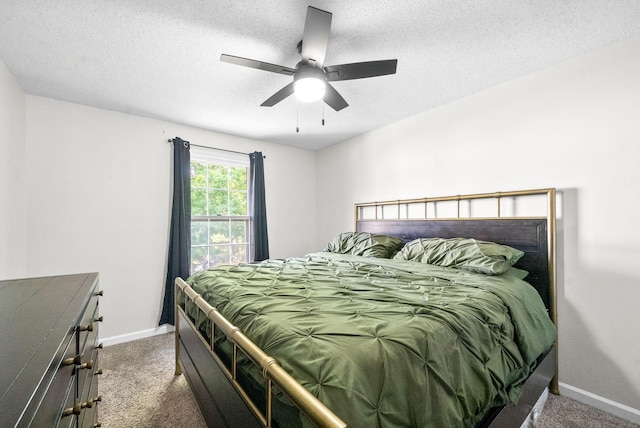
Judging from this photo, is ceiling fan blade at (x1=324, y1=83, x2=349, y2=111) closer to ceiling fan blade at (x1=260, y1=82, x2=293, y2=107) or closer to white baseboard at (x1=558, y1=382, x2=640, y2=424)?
ceiling fan blade at (x1=260, y1=82, x2=293, y2=107)

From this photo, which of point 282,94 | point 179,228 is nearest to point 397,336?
point 282,94

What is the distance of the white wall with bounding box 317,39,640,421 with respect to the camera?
190cm

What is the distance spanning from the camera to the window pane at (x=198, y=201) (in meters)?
3.61

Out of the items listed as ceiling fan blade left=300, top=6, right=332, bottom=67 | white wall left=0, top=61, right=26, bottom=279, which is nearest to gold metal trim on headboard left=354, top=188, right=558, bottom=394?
ceiling fan blade left=300, top=6, right=332, bottom=67

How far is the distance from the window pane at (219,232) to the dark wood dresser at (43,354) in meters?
→ 2.37

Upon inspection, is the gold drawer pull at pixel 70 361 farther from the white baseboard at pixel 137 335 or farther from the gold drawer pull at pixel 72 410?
the white baseboard at pixel 137 335

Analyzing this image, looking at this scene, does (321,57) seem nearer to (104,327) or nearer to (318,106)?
(318,106)

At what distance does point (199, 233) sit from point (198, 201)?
0.41m

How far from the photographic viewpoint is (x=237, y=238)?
13.0 feet

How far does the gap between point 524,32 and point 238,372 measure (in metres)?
2.57

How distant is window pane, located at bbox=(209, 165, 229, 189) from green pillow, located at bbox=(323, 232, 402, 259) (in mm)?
1736

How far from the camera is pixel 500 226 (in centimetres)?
238

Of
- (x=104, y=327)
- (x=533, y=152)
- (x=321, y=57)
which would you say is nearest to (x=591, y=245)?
(x=533, y=152)

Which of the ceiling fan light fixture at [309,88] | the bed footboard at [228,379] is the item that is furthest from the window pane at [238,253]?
the ceiling fan light fixture at [309,88]
